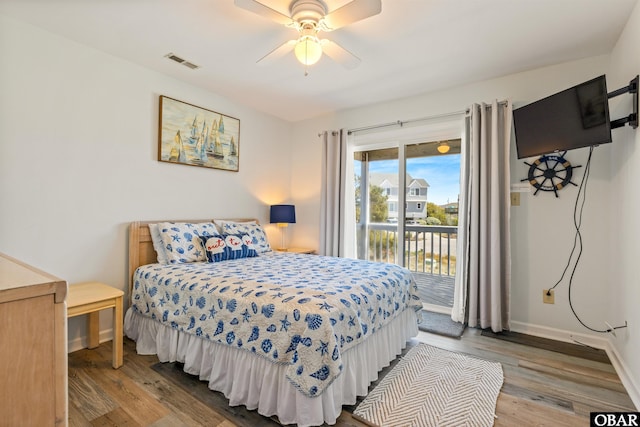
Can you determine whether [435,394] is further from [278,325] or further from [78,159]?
[78,159]

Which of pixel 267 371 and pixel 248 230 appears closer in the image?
pixel 267 371

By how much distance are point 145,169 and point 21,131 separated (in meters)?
0.91

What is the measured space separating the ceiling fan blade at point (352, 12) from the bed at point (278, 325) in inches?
68.0

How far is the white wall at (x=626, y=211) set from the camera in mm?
2039

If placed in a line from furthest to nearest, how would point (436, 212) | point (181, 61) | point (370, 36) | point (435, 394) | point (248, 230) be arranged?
point (436, 212) < point (248, 230) < point (181, 61) < point (370, 36) < point (435, 394)

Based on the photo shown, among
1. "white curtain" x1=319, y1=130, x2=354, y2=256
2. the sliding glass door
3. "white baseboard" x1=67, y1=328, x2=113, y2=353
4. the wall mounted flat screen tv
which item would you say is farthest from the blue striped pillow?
the wall mounted flat screen tv

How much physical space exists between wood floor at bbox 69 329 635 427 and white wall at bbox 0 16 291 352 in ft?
2.29

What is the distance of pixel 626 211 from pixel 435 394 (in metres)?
1.98

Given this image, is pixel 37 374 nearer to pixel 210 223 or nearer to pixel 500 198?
pixel 210 223

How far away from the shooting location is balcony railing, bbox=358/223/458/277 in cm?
395

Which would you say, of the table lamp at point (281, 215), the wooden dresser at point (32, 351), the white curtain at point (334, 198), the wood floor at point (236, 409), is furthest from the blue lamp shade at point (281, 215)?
the wooden dresser at point (32, 351)

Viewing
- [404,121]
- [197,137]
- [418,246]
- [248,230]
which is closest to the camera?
[197,137]

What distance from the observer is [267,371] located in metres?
1.73

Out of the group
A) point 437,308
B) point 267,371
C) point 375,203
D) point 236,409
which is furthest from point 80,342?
point 437,308
